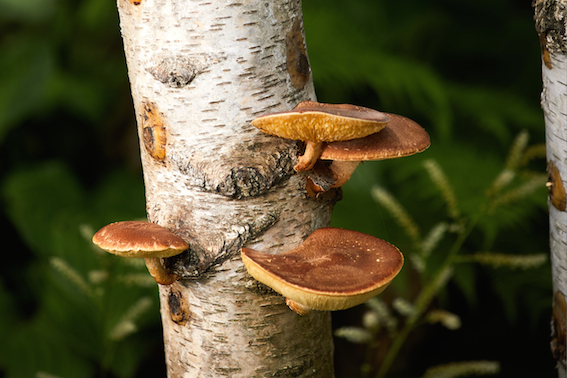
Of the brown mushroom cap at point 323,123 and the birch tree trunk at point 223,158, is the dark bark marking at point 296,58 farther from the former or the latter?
the brown mushroom cap at point 323,123

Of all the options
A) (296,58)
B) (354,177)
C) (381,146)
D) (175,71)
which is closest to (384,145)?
(381,146)

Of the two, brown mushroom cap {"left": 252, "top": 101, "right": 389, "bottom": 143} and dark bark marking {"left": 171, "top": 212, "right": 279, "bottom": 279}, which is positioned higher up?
Answer: brown mushroom cap {"left": 252, "top": 101, "right": 389, "bottom": 143}

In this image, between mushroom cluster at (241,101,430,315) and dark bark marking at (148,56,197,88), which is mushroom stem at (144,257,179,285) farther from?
dark bark marking at (148,56,197,88)

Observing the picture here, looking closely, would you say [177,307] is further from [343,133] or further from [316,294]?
[343,133]

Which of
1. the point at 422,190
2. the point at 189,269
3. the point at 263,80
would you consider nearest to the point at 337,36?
the point at 422,190

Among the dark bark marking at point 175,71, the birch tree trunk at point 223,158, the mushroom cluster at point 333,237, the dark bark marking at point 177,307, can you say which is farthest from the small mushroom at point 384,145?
the dark bark marking at point 177,307

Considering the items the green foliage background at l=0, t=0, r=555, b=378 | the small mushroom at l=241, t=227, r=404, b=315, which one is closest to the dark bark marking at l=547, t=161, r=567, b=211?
the small mushroom at l=241, t=227, r=404, b=315
